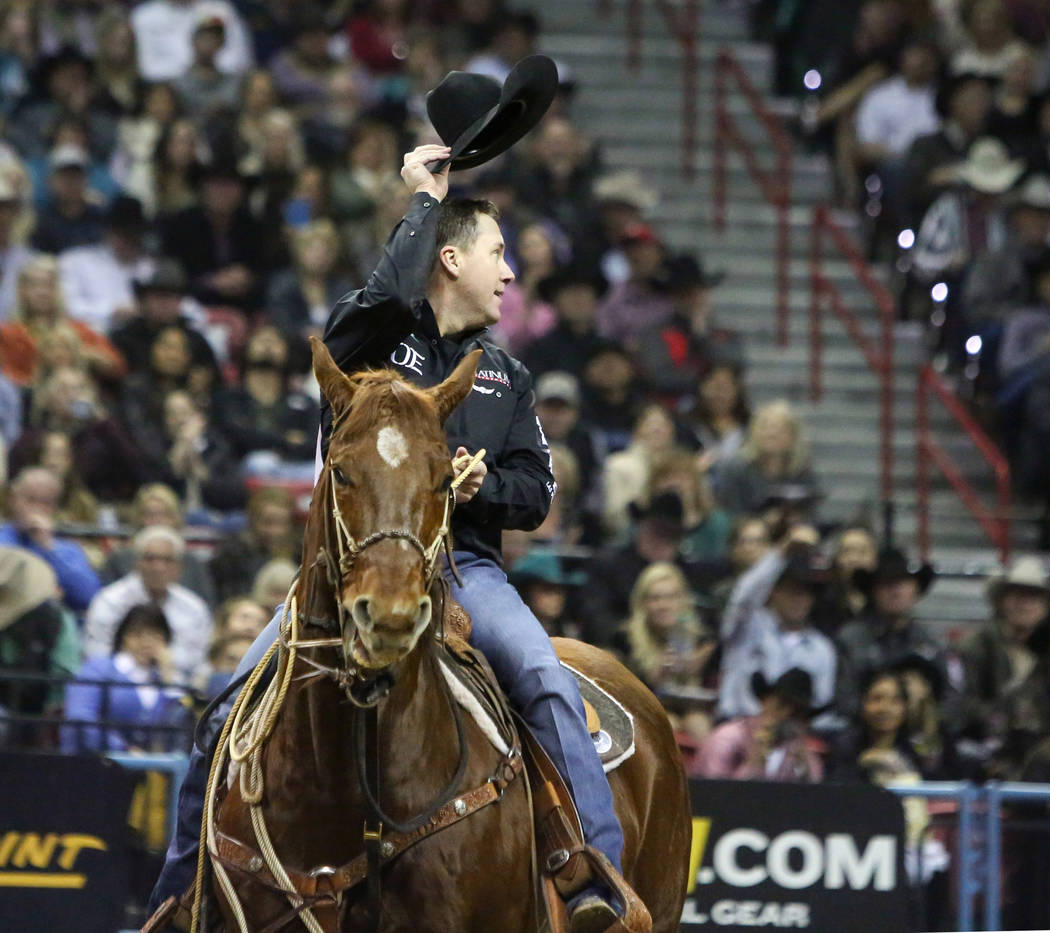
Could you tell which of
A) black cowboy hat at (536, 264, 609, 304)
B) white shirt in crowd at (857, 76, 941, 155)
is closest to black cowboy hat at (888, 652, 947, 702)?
black cowboy hat at (536, 264, 609, 304)

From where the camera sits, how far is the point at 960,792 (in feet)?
31.6

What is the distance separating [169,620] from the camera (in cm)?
1113

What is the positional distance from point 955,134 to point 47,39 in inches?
292

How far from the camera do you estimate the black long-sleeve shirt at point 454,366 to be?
5.59 metres

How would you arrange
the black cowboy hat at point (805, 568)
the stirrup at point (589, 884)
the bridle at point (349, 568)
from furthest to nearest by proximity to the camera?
the black cowboy hat at point (805, 568) → the stirrup at point (589, 884) → the bridle at point (349, 568)

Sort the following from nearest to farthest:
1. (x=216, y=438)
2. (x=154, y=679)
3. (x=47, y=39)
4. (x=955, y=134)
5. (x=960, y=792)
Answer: (x=960, y=792)
(x=154, y=679)
(x=216, y=438)
(x=47, y=39)
(x=955, y=134)

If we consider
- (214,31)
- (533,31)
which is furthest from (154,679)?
(533,31)

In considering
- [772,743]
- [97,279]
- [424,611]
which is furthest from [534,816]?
[97,279]

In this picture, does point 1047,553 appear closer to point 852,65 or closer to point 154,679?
point 852,65

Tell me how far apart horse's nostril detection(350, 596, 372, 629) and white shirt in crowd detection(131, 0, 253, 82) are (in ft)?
41.2

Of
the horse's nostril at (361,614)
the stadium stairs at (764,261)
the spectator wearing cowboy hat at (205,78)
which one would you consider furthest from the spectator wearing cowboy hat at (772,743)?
the spectator wearing cowboy hat at (205,78)

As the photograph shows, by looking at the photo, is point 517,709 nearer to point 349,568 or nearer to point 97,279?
point 349,568

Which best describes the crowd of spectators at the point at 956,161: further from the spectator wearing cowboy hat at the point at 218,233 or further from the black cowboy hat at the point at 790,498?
the spectator wearing cowboy hat at the point at 218,233

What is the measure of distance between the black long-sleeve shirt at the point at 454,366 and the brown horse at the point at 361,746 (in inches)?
16.2
